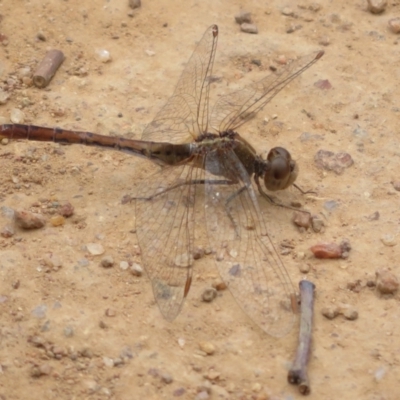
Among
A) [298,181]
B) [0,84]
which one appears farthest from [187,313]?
[0,84]

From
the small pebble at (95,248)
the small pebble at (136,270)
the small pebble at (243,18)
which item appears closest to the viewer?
the small pebble at (136,270)

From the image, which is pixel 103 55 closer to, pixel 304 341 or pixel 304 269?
pixel 304 269

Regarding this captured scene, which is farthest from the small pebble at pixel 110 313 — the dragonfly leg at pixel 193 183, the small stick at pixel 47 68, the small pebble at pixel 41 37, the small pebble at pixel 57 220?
the small pebble at pixel 41 37

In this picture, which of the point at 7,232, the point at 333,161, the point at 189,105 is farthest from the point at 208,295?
the point at 189,105

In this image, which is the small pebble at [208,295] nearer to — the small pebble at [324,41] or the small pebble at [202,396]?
the small pebble at [202,396]

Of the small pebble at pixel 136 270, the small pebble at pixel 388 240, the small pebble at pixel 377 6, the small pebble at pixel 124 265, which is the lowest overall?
the small pebble at pixel 124 265

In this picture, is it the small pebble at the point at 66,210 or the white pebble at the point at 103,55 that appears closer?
the small pebble at the point at 66,210
